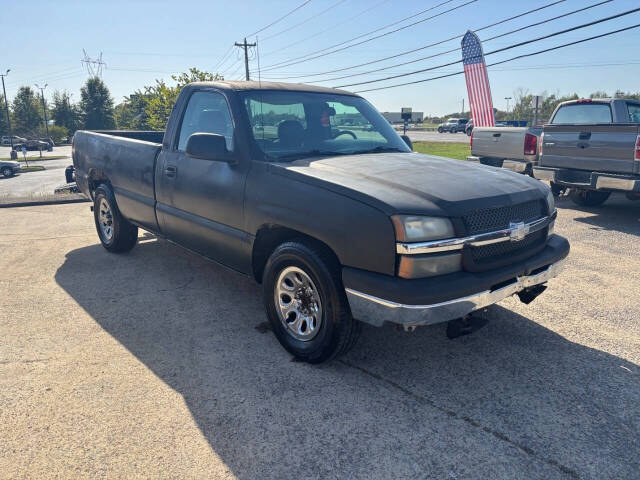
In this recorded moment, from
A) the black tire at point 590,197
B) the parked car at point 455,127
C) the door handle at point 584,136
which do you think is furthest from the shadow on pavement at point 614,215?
the parked car at point 455,127

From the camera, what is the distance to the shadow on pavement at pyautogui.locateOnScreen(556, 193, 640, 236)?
7.64 meters

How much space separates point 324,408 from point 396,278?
882mm

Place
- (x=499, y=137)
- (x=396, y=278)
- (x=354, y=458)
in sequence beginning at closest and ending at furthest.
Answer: (x=354, y=458), (x=396, y=278), (x=499, y=137)

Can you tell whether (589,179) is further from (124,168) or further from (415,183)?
(124,168)

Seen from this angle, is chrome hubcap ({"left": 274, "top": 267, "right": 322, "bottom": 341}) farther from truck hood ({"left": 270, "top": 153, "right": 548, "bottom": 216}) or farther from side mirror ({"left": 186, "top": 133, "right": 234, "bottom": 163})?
side mirror ({"left": 186, "top": 133, "right": 234, "bottom": 163})

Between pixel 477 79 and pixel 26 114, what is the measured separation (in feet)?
336

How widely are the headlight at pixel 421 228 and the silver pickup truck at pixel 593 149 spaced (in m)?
6.04

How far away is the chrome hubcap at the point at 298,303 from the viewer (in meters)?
3.21

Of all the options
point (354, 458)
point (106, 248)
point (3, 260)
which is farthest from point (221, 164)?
point (3, 260)

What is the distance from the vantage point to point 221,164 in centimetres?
384

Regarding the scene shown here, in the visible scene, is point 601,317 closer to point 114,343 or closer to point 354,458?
point 354,458

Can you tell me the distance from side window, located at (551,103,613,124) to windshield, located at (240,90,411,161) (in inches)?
237

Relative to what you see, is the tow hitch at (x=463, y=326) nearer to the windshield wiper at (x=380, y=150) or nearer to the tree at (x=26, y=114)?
the windshield wiper at (x=380, y=150)

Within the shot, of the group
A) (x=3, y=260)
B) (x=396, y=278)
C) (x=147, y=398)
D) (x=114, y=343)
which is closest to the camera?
(x=396, y=278)
